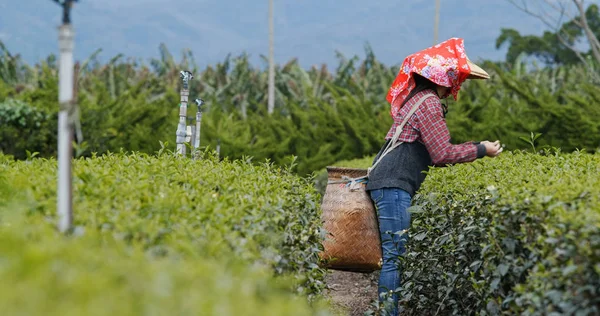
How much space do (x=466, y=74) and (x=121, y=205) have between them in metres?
2.70

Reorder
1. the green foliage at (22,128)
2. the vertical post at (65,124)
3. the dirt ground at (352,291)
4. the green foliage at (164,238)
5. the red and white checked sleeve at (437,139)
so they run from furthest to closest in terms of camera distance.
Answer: the green foliage at (22,128) < the dirt ground at (352,291) < the red and white checked sleeve at (437,139) < the vertical post at (65,124) < the green foliage at (164,238)

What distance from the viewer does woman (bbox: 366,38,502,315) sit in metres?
4.75

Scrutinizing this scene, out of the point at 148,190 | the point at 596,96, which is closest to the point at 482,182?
the point at 148,190

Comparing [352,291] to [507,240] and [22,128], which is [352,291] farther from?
[22,128]

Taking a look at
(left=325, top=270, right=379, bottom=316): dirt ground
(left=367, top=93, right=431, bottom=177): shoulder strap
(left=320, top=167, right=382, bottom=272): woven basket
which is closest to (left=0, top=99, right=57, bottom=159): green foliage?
(left=325, top=270, right=379, bottom=316): dirt ground

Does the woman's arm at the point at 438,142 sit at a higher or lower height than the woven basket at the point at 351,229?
higher

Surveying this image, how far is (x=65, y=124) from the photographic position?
8.49 feet

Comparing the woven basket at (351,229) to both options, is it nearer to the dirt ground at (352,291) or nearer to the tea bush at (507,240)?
the tea bush at (507,240)

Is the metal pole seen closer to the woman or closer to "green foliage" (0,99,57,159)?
the woman

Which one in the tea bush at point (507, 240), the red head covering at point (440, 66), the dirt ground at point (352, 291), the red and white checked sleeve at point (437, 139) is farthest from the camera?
the dirt ground at point (352, 291)

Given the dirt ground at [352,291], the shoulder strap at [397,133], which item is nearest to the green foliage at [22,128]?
the dirt ground at [352,291]

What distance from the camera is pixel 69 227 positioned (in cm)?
255

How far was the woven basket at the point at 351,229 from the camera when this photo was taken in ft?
16.3

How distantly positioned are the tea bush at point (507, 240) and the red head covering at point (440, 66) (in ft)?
1.99
